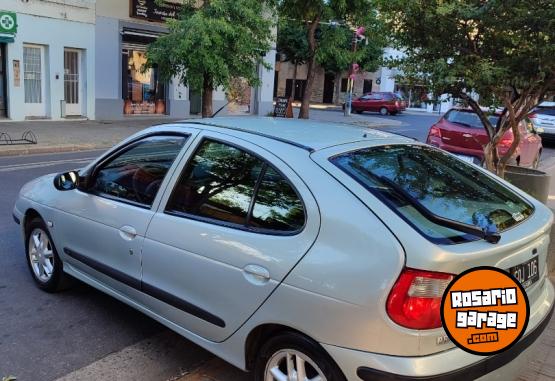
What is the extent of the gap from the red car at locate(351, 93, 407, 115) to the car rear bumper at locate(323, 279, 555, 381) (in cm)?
3697

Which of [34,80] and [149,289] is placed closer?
[149,289]

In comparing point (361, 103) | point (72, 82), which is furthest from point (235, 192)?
point (361, 103)

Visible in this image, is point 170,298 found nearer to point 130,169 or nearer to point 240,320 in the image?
point 240,320

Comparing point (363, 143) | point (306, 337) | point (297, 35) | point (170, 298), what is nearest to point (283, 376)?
point (306, 337)

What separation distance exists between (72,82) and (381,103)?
78.1 feet

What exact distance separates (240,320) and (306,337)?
17.0 inches

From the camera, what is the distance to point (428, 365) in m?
2.34

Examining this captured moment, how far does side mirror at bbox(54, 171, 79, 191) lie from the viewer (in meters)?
4.14

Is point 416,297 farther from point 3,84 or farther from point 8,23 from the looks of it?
point 3,84

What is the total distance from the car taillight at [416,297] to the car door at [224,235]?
0.48 meters

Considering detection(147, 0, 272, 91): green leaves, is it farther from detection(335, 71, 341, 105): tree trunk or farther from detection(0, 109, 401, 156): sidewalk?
detection(335, 71, 341, 105): tree trunk

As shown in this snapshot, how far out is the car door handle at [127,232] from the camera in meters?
3.49

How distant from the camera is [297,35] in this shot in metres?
42.5

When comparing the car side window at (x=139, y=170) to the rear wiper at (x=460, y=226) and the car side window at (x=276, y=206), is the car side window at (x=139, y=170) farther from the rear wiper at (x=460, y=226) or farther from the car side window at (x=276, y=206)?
the rear wiper at (x=460, y=226)
